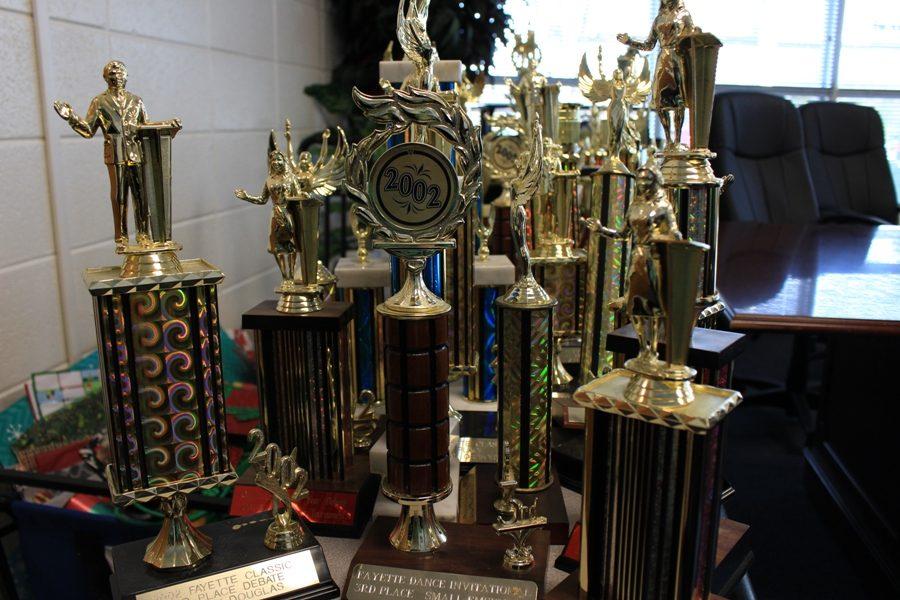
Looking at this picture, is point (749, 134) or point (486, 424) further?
point (749, 134)

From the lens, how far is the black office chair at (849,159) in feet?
11.4

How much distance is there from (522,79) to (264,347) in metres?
0.79

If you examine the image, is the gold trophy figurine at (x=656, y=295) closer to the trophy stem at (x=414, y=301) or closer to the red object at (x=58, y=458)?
the trophy stem at (x=414, y=301)

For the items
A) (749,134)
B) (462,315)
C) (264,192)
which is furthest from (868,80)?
(264,192)

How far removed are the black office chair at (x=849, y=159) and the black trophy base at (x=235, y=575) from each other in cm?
330

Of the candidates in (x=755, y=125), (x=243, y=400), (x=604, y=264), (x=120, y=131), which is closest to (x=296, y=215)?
(x=120, y=131)

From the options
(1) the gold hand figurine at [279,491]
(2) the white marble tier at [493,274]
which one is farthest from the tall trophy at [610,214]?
(1) the gold hand figurine at [279,491]

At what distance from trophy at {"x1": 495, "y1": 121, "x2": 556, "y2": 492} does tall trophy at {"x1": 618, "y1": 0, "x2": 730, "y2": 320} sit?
17cm

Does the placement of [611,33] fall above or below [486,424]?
above

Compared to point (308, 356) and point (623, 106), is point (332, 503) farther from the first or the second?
point (623, 106)

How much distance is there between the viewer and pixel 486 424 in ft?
4.22

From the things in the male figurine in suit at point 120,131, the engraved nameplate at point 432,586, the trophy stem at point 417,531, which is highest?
the male figurine in suit at point 120,131

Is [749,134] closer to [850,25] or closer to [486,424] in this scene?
[850,25]

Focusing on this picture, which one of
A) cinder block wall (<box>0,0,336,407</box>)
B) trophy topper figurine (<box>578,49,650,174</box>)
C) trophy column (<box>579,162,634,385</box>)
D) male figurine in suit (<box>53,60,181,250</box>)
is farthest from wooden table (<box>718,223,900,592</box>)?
cinder block wall (<box>0,0,336,407</box>)
